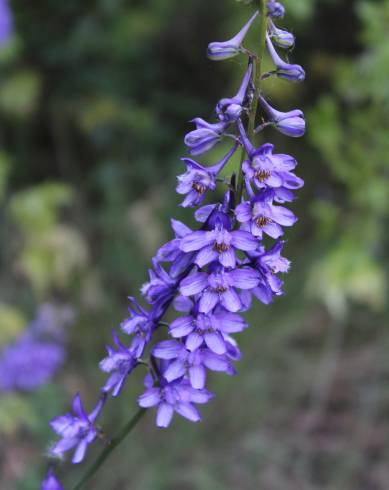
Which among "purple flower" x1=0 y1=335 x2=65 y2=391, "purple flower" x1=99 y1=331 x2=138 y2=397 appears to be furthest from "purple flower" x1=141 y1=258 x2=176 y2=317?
"purple flower" x1=0 y1=335 x2=65 y2=391

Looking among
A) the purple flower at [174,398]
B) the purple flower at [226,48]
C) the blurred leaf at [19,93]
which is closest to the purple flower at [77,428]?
the purple flower at [174,398]

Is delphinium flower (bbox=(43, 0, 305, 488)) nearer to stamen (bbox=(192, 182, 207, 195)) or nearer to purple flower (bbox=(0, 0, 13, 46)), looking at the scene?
stamen (bbox=(192, 182, 207, 195))

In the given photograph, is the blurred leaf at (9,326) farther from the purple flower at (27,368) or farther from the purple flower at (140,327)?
the purple flower at (140,327)

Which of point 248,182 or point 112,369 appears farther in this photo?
point 112,369

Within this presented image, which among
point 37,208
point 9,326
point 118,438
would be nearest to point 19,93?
point 37,208

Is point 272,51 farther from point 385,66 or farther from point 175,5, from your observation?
point 175,5

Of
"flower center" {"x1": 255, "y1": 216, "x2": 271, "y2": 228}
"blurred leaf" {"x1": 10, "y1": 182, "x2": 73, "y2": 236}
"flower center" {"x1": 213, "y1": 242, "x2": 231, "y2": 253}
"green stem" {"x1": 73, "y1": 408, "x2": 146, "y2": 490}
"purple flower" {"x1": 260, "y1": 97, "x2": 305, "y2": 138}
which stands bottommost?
"green stem" {"x1": 73, "y1": 408, "x2": 146, "y2": 490}

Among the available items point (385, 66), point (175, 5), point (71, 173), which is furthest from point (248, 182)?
point (71, 173)
